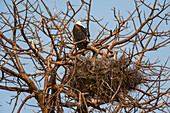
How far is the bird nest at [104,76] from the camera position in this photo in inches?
152

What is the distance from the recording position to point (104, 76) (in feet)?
12.7

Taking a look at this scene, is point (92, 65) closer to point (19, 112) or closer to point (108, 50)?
point (108, 50)

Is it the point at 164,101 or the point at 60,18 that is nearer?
the point at 164,101

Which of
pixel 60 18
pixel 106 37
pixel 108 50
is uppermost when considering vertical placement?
pixel 60 18

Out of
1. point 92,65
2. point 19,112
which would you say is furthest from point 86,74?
point 19,112

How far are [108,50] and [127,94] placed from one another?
0.99 meters

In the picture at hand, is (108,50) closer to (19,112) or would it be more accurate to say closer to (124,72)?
(124,72)

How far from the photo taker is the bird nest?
3.85 metres

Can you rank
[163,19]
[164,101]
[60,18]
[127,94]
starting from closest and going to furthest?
[164,101] < [127,94] < [163,19] < [60,18]

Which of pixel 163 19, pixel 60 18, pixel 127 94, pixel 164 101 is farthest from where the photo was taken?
pixel 60 18

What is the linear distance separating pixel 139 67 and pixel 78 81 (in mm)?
1019

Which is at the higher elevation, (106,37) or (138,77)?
(106,37)

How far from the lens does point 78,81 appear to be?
4004 mm

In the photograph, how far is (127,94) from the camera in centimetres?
416
